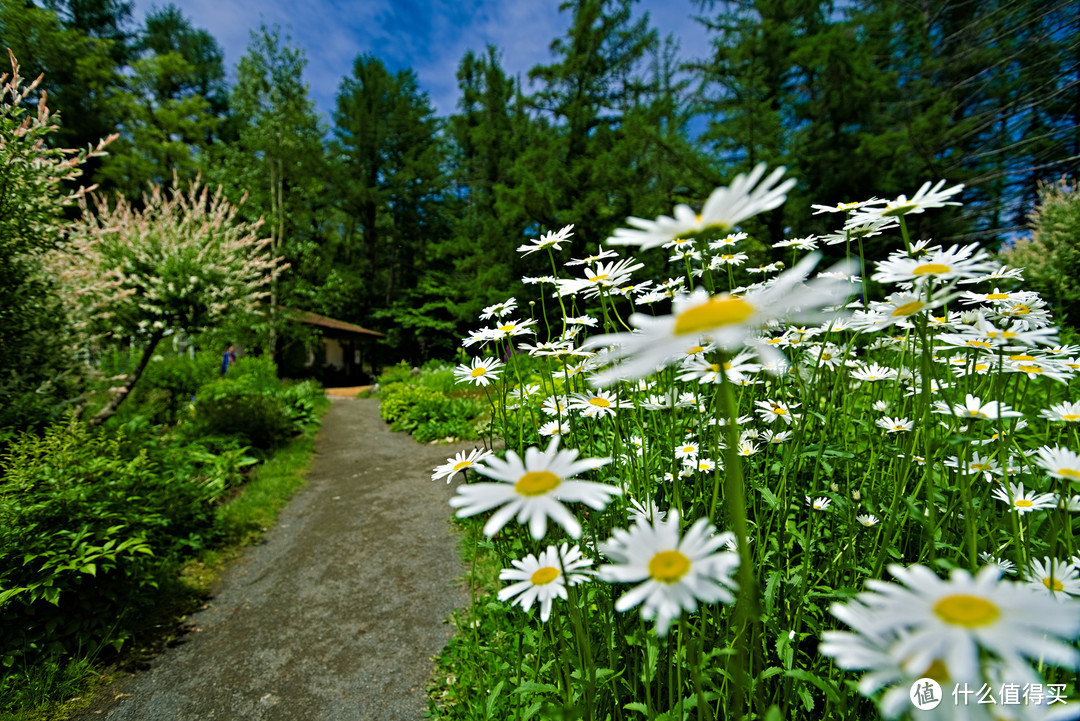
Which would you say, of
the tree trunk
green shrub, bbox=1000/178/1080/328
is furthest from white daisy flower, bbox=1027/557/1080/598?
green shrub, bbox=1000/178/1080/328

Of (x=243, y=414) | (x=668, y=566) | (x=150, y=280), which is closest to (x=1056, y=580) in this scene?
(x=668, y=566)

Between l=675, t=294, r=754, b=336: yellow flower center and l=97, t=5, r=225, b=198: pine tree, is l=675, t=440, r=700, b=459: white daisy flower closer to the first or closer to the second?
l=675, t=294, r=754, b=336: yellow flower center

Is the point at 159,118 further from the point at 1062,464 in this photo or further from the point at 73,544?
the point at 1062,464

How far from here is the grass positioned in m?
1.87

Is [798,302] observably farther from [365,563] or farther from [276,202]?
[276,202]

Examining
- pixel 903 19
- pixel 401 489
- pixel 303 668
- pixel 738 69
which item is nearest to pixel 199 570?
pixel 303 668

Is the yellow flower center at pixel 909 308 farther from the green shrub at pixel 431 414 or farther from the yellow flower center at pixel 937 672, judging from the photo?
the green shrub at pixel 431 414

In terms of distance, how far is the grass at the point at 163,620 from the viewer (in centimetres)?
187

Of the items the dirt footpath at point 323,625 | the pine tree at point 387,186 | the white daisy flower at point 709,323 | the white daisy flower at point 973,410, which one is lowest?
the dirt footpath at point 323,625

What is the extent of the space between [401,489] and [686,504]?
12.0ft

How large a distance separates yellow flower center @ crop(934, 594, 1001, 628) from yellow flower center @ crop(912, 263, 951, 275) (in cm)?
54

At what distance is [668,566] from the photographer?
541mm

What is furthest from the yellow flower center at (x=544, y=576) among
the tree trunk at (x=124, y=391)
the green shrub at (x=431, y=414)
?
the tree trunk at (x=124, y=391)

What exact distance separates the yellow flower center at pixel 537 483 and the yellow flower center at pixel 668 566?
16cm
